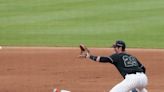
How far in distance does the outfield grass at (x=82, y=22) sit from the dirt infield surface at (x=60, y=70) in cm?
210

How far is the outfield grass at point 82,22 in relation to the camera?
2228 cm

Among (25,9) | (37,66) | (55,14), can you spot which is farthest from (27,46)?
(25,9)

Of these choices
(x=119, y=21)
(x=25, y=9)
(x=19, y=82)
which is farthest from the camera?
(x=25, y=9)

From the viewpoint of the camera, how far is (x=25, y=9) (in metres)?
30.5

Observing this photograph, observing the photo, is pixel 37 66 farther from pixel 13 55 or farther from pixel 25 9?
pixel 25 9

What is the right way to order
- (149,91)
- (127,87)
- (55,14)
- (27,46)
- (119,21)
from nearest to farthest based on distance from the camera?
(127,87) → (149,91) → (27,46) → (119,21) → (55,14)

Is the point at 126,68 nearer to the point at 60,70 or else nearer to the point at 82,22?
the point at 60,70

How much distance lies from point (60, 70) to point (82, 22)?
10236 millimetres

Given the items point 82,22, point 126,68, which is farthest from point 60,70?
point 82,22

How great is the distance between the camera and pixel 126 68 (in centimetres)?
1057

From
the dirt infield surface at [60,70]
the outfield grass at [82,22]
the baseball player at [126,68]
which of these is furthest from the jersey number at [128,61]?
the outfield grass at [82,22]

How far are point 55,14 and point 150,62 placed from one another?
1173 centimetres

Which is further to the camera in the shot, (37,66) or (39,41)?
(39,41)

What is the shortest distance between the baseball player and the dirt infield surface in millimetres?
2771
